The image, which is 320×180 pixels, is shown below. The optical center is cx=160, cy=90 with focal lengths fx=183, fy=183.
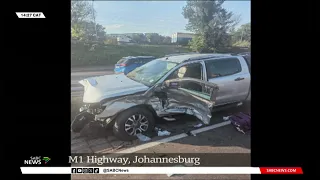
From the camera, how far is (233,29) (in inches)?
247

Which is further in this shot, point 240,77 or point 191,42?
point 191,42

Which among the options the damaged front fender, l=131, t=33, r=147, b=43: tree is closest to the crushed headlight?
the damaged front fender

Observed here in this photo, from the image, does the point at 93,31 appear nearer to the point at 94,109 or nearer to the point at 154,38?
the point at 154,38

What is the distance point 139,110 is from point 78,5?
7.52 ft

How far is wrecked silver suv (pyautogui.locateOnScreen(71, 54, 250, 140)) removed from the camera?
3146mm

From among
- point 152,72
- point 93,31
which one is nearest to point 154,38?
point 152,72

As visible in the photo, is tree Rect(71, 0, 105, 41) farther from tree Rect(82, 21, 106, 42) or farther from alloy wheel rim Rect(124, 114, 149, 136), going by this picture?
alloy wheel rim Rect(124, 114, 149, 136)

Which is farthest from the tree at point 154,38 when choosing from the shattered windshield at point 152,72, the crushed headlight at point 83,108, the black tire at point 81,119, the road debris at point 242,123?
the road debris at point 242,123

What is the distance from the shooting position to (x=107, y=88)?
10.6 feet

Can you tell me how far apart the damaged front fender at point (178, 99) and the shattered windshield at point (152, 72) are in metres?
0.22
